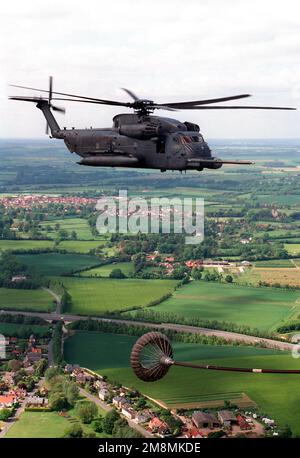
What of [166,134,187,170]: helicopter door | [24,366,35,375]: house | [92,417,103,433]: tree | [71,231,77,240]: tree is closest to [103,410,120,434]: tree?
[92,417,103,433]: tree

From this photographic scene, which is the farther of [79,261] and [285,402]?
[79,261]

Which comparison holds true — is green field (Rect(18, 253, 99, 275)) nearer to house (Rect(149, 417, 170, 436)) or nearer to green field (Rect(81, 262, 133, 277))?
green field (Rect(81, 262, 133, 277))

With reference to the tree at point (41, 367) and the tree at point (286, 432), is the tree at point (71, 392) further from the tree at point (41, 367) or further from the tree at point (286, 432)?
the tree at point (286, 432)

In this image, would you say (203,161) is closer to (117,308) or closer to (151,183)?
(117,308)

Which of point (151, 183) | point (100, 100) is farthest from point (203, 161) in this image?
point (151, 183)

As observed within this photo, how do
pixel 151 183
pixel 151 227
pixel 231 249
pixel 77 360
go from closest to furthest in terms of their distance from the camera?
pixel 77 360, pixel 231 249, pixel 151 227, pixel 151 183
